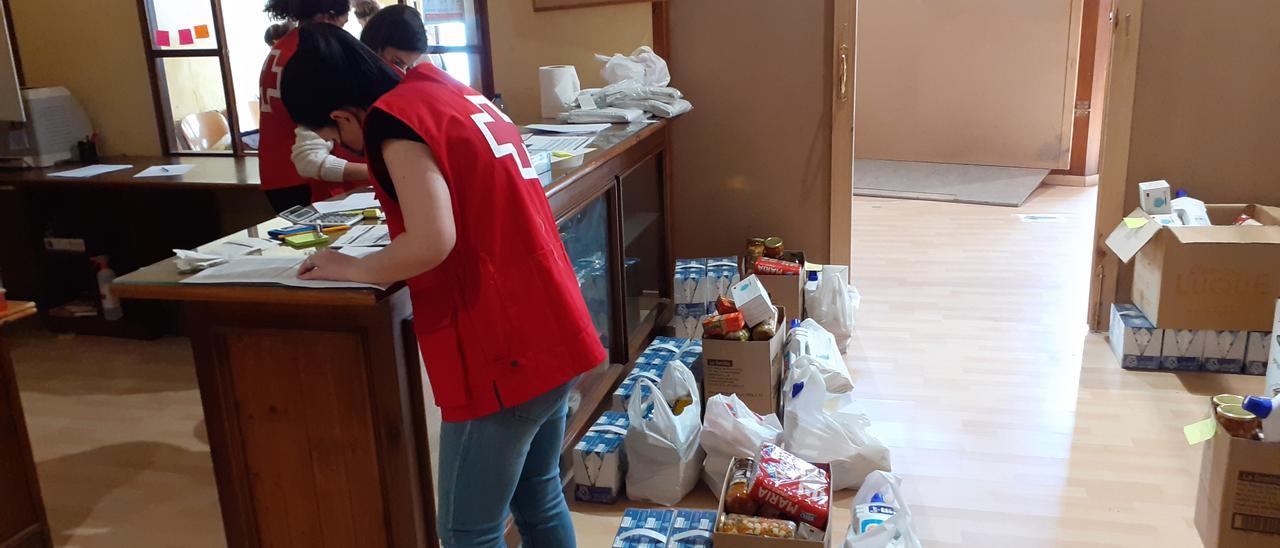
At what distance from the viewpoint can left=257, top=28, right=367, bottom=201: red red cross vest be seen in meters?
2.49

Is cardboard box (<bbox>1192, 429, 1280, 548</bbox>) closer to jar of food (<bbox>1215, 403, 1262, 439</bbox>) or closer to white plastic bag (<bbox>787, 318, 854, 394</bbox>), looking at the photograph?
jar of food (<bbox>1215, 403, 1262, 439</bbox>)

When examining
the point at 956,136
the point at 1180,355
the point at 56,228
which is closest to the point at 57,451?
the point at 56,228

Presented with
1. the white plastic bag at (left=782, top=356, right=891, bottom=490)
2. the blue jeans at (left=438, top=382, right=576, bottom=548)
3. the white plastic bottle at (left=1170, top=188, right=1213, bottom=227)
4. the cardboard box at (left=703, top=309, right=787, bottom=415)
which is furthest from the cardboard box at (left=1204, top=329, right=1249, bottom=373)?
the blue jeans at (left=438, top=382, right=576, bottom=548)

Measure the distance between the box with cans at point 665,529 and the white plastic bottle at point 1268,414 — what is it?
1.16 m

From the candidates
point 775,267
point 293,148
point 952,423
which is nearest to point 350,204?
point 293,148

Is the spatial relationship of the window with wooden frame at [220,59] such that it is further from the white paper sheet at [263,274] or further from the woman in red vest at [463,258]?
the woman in red vest at [463,258]

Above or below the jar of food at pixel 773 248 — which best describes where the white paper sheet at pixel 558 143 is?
above

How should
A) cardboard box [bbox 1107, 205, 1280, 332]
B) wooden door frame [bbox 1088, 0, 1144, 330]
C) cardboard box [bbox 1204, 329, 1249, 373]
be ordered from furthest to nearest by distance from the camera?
wooden door frame [bbox 1088, 0, 1144, 330] → cardboard box [bbox 1204, 329, 1249, 373] → cardboard box [bbox 1107, 205, 1280, 332]

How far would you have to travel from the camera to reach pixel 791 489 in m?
1.98

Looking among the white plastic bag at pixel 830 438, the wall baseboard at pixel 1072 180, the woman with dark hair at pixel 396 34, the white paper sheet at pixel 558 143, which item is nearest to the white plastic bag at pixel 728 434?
the white plastic bag at pixel 830 438

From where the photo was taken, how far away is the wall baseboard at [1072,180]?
20.6 ft

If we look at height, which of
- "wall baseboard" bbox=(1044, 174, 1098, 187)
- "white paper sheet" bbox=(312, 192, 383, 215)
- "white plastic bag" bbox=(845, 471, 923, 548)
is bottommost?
"wall baseboard" bbox=(1044, 174, 1098, 187)

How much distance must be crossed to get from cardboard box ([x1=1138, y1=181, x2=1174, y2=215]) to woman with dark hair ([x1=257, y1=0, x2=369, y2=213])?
2668mm

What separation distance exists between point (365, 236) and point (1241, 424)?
186 cm
